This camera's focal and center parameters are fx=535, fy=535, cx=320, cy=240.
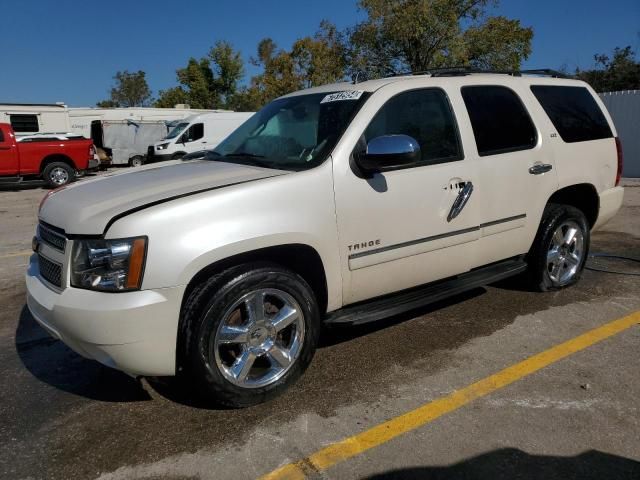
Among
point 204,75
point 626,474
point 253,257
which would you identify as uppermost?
point 204,75

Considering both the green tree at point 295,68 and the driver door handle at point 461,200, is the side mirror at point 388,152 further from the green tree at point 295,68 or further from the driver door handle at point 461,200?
the green tree at point 295,68

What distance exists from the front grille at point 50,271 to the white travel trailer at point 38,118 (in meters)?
23.9

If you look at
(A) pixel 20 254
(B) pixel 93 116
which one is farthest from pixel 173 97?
(A) pixel 20 254

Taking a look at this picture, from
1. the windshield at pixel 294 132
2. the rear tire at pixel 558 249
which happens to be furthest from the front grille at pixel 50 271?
the rear tire at pixel 558 249

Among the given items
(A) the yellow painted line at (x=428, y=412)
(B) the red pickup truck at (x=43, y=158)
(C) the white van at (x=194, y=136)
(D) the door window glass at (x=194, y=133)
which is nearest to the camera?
(A) the yellow painted line at (x=428, y=412)

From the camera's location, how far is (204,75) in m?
45.1

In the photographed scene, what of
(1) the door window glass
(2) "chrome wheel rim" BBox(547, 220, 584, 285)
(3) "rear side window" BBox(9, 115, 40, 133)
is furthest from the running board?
(3) "rear side window" BBox(9, 115, 40, 133)

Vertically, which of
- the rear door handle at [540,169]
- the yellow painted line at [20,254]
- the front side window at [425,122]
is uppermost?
the front side window at [425,122]

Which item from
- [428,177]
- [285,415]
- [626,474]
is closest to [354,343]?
[285,415]

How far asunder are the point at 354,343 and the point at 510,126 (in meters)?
2.08

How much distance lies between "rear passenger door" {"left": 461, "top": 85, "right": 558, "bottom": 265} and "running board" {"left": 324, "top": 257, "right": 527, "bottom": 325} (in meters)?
0.10

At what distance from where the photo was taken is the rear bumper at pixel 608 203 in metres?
4.96

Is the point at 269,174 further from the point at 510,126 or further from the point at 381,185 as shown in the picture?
the point at 510,126

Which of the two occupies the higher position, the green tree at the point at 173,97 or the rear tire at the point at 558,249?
the green tree at the point at 173,97
